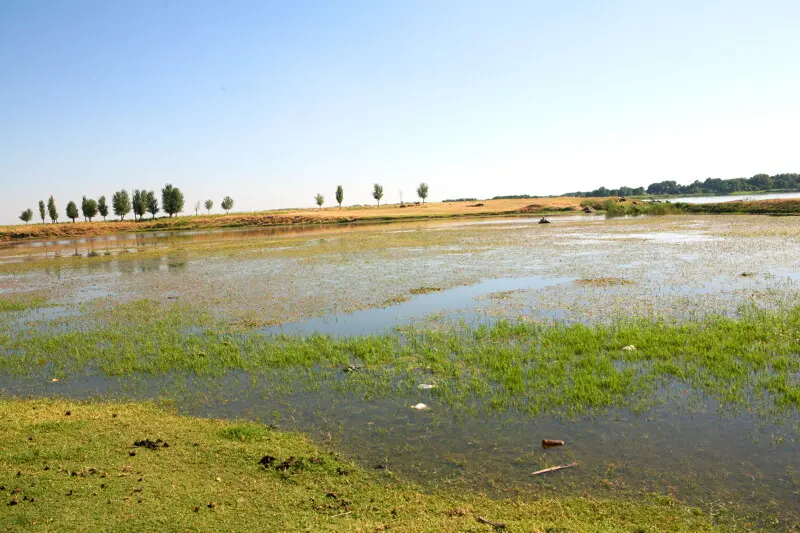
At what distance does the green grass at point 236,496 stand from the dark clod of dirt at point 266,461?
0.06 meters

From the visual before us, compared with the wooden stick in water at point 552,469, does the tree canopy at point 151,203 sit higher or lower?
higher

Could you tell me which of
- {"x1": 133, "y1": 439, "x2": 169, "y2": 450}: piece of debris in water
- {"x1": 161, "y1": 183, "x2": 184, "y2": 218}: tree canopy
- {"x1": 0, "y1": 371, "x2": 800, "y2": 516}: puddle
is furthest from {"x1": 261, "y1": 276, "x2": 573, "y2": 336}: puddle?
{"x1": 161, "y1": 183, "x2": 184, "y2": 218}: tree canopy

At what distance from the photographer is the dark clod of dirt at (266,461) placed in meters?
7.22

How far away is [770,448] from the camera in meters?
7.36

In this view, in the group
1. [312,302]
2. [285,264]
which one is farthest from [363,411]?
[285,264]

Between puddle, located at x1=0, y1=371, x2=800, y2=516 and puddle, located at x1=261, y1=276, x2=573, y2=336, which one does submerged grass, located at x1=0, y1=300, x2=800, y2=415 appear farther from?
puddle, located at x1=261, y1=276, x2=573, y2=336

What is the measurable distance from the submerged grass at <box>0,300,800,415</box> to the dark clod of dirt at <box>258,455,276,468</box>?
3.26m

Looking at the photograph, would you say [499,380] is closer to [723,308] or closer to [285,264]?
[723,308]

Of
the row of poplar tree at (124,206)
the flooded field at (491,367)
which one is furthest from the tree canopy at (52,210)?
the flooded field at (491,367)

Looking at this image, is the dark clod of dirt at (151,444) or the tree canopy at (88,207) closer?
the dark clod of dirt at (151,444)

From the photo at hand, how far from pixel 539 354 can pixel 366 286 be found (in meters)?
12.9

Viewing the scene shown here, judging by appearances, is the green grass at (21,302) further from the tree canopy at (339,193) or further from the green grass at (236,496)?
the tree canopy at (339,193)

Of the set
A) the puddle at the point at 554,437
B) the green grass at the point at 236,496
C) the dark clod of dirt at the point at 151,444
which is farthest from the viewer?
the dark clod of dirt at the point at 151,444

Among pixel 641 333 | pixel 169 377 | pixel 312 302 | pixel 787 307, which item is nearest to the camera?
pixel 169 377
